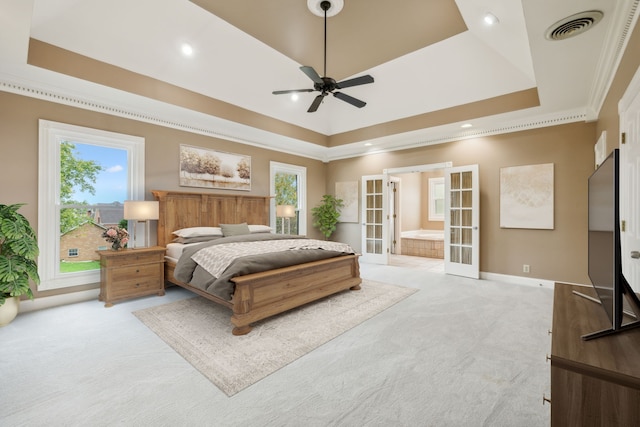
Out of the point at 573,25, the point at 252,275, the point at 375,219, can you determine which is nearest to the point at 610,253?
the point at 573,25

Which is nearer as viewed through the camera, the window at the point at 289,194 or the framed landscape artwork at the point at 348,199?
the window at the point at 289,194

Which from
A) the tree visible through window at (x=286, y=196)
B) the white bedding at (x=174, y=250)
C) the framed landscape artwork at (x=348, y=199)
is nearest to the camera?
the white bedding at (x=174, y=250)

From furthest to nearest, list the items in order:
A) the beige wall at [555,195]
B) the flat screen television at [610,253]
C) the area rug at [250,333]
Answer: the beige wall at [555,195] → the area rug at [250,333] → the flat screen television at [610,253]

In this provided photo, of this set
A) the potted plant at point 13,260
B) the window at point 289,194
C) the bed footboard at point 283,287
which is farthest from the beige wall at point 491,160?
the bed footboard at point 283,287

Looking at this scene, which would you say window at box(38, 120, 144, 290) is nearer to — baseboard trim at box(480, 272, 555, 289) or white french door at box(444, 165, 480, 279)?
white french door at box(444, 165, 480, 279)

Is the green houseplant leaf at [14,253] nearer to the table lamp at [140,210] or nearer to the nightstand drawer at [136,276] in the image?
the nightstand drawer at [136,276]

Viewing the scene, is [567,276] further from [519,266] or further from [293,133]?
[293,133]

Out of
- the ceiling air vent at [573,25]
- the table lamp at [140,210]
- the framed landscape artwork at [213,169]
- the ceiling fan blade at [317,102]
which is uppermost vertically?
the ceiling air vent at [573,25]

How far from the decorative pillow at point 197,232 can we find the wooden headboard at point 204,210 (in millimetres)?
201

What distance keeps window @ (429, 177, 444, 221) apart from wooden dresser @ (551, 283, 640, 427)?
803cm

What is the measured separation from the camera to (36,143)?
3430 mm

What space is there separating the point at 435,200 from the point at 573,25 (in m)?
6.82

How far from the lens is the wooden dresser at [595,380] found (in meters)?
0.86

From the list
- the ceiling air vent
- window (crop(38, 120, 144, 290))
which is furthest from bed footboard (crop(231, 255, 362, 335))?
the ceiling air vent
